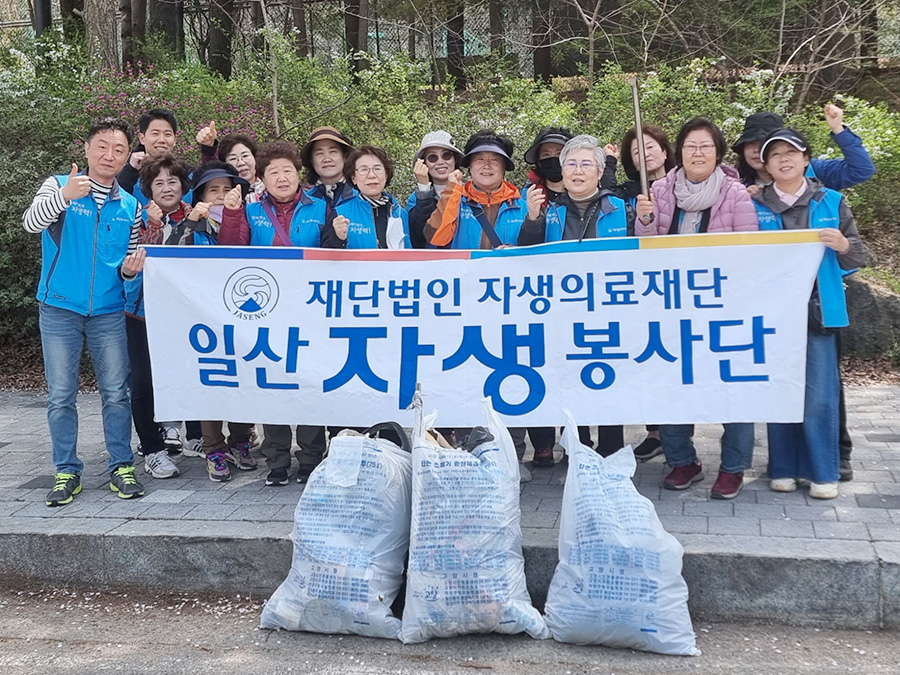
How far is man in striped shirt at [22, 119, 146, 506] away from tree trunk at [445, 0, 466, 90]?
10.4 metres

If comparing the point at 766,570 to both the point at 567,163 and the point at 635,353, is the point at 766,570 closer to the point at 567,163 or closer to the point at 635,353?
the point at 635,353

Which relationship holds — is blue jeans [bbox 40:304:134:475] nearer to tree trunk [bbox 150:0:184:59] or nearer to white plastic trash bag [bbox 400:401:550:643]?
white plastic trash bag [bbox 400:401:550:643]

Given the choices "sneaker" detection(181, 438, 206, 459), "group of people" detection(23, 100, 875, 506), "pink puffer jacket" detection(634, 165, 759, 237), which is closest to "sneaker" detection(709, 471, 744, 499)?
"group of people" detection(23, 100, 875, 506)

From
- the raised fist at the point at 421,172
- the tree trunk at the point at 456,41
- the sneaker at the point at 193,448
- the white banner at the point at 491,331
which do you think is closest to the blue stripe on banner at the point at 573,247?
the white banner at the point at 491,331

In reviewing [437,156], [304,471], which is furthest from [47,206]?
[437,156]

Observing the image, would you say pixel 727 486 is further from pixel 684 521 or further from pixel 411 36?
pixel 411 36

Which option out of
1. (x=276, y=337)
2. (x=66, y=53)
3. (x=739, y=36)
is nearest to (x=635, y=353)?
(x=276, y=337)

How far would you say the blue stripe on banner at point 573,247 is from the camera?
436 cm

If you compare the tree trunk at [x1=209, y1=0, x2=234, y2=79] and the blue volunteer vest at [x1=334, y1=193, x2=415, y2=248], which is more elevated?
the tree trunk at [x1=209, y1=0, x2=234, y2=79]

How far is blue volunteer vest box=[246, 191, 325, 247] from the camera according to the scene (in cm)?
482

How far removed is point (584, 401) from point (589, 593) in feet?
4.03

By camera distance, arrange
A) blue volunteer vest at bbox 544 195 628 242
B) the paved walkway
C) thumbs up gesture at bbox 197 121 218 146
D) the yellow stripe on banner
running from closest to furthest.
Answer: the paved walkway < the yellow stripe on banner < blue volunteer vest at bbox 544 195 628 242 < thumbs up gesture at bbox 197 121 218 146

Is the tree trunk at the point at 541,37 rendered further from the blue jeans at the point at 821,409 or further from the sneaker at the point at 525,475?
the blue jeans at the point at 821,409

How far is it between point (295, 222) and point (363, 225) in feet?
1.22
